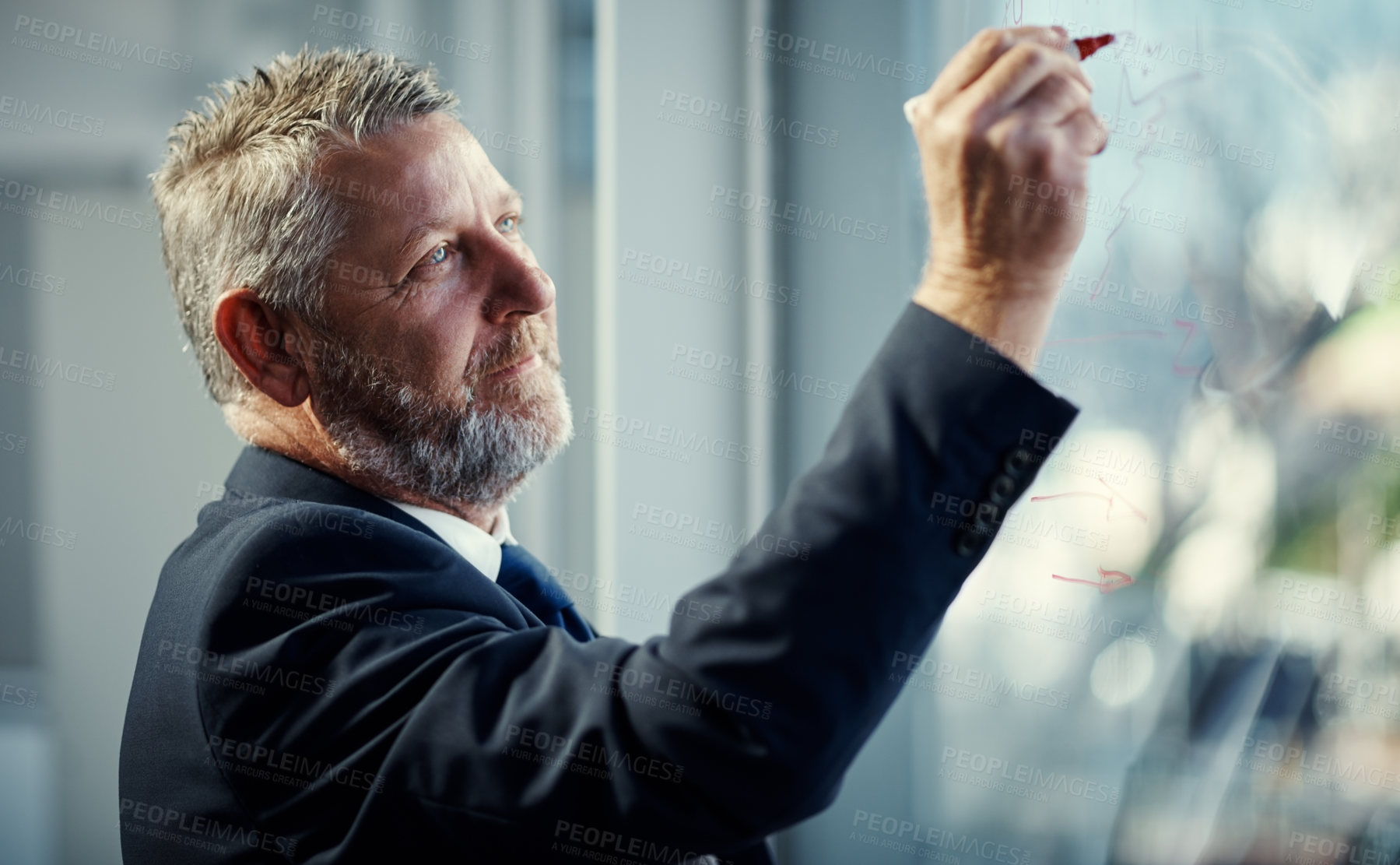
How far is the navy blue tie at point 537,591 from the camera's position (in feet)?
3.46

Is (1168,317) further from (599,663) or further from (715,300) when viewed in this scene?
(715,300)

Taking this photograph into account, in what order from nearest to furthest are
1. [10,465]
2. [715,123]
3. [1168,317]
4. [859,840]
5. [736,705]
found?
[736,705] < [1168,317] < [859,840] < [715,123] < [10,465]

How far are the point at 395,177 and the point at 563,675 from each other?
0.56 m

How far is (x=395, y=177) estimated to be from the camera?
99 centimetres

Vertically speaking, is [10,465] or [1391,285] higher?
[1391,285]

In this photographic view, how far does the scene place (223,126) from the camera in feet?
Answer: 3.53

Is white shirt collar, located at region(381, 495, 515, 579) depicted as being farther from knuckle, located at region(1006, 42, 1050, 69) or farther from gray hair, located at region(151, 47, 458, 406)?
knuckle, located at region(1006, 42, 1050, 69)

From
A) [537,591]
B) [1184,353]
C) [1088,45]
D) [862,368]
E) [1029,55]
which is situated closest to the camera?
[1029,55]

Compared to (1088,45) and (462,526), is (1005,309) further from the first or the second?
(462,526)

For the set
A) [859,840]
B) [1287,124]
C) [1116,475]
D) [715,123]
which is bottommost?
[859,840]

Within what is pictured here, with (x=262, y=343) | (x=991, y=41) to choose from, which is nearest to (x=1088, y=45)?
(x=991, y=41)

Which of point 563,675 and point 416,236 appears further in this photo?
point 416,236

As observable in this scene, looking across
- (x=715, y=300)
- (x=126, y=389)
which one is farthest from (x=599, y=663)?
(x=126, y=389)

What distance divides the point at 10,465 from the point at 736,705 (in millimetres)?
1856
